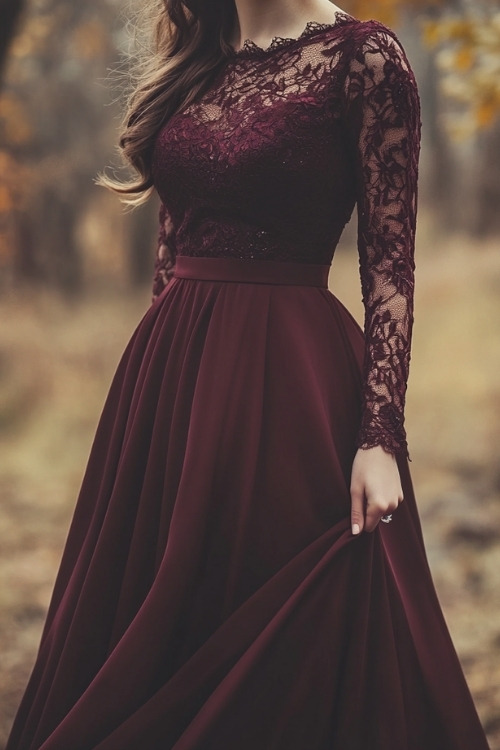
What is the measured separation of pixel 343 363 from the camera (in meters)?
1.83

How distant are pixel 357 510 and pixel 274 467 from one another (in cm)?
17

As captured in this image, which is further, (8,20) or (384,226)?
(8,20)

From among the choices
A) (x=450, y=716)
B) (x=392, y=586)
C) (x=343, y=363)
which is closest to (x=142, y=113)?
(x=343, y=363)

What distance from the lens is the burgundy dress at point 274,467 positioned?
64.6 inches

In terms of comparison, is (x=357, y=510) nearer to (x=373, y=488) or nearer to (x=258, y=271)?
(x=373, y=488)

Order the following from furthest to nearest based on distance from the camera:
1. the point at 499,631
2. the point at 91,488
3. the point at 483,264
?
the point at 483,264
the point at 499,631
the point at 91,488

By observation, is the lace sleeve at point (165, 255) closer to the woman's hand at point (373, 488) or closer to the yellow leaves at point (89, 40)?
the woman's hand at point (373, 488)

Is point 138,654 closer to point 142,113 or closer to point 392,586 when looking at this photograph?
point 392,586

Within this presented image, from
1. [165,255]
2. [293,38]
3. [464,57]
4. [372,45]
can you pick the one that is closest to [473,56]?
[464,57]

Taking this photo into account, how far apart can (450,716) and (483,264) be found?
494 centimetres

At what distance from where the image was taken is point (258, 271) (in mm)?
1820

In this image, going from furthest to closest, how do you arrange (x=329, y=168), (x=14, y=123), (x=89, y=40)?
(x=14, y=123), (x=89, y=40), (x=329, y=168)

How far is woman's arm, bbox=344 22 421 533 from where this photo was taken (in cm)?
170

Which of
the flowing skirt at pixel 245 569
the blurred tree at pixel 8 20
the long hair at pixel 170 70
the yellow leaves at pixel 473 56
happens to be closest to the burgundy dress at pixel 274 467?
the flowing skirt at pixel 245 569
